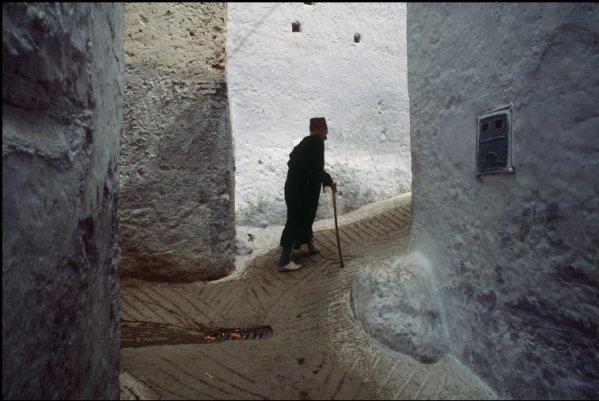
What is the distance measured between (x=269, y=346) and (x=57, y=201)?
1.77m

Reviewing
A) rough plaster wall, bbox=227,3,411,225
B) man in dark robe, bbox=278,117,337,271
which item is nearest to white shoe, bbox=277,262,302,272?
man in dark robe, bbox=278,117,337,271

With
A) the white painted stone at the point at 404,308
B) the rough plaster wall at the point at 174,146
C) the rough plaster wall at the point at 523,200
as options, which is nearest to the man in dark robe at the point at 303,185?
the rough plaster wall at the point at 174,146

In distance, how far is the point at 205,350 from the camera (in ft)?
7.72

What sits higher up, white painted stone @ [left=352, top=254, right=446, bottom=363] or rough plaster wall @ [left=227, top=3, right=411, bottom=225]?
rough plaster wall @ [left=227, top=3, right=411, bottom=225]

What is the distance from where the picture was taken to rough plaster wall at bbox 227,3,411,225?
6277 mm

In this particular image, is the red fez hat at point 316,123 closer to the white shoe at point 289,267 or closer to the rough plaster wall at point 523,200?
the white shoe at point 289,267

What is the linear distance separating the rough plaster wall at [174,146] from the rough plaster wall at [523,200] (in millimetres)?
2097

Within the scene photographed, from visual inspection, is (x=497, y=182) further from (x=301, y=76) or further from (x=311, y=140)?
(x=301, y=76)

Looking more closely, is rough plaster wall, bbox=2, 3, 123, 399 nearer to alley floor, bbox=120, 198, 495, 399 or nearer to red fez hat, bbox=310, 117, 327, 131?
alley floor, bbox=120, 198, 495, 399

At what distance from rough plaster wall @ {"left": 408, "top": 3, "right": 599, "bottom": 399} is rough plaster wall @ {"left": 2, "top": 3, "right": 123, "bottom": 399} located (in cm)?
183

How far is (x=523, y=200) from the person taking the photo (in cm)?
194

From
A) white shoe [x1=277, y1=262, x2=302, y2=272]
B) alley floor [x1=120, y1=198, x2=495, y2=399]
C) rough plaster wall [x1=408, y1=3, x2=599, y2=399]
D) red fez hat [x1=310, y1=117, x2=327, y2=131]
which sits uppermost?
red fez hat [x1=310, y1=117, x2=327, y2=131]

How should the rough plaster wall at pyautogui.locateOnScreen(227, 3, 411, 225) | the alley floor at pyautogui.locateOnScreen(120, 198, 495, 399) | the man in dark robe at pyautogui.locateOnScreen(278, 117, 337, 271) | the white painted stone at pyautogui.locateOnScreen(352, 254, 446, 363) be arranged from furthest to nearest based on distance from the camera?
the rough plaster wall at pyautogui.locateOnScreen(227, 3, 411, 225) < the man in dark robe at pyautogui.locateOnScreen(278, 117, 337, 271) < the white painted stone at pyautogui.locateOnScreen(352, 254, 446, 363) < the alley floor at pyautogui.locateOnScreen(120, 198, 495, 399)

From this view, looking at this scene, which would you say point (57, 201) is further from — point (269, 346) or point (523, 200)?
point (523, 200)
